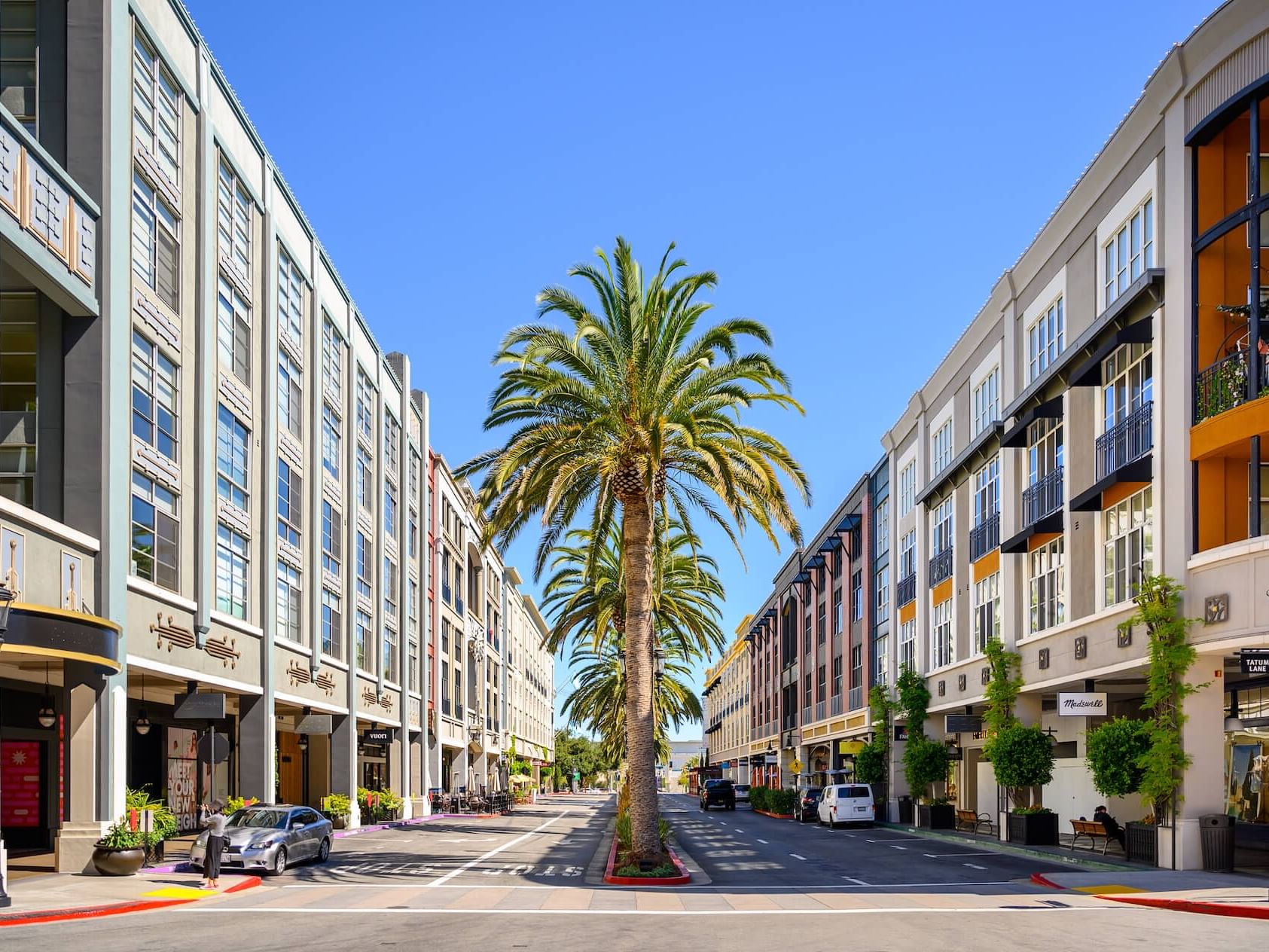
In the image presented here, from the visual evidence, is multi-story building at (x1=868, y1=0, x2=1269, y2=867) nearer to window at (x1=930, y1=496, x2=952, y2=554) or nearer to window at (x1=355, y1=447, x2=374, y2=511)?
window at (x1=930, y1=496, x2=952, y2=554)

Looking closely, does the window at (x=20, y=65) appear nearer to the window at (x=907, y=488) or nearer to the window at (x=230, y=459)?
the window at (x=230, y=459)

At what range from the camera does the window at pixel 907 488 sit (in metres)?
58.8

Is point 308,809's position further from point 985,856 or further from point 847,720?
point 847,720

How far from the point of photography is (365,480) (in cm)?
5659

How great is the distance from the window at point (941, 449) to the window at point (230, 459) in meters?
26.3

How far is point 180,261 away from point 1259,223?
24.7 metres

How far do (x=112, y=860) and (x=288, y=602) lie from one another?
18.1m

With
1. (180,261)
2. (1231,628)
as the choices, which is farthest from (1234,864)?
(180,261)

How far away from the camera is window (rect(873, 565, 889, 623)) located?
63.5 meters

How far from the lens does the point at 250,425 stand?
1533 inches

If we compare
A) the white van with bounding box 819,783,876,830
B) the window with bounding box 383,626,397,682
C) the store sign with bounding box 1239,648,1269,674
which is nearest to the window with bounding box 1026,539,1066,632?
the store sign with bounding box 1239,648,1269,674

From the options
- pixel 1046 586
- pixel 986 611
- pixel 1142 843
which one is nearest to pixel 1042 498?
pixel 1046 586

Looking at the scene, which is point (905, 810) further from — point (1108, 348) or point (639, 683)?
point (639, 683)

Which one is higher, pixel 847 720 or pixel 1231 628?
pixel 1231 628
